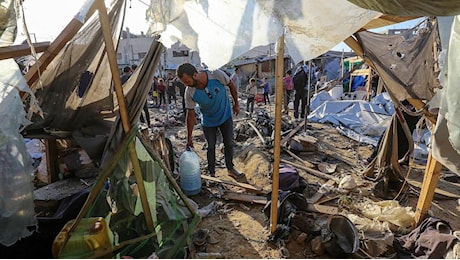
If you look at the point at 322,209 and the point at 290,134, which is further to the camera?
the point at 290,134

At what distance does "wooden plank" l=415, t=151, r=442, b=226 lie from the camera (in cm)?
322

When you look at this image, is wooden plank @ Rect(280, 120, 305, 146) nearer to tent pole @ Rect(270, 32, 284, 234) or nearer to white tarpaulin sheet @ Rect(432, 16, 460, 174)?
tent pole @ Rect(270, 32, 284, 234)

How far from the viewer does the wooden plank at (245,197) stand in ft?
14.2

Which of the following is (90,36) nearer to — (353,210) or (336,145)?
(353,210)

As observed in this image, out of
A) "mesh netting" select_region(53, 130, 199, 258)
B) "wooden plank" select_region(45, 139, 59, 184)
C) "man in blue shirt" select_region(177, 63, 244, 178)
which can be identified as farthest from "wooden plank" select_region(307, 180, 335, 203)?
"wooden plank" select_region(45, 139, 59, 184)

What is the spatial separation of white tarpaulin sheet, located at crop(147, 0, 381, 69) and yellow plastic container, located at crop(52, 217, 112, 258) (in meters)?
1.82

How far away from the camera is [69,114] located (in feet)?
13.6

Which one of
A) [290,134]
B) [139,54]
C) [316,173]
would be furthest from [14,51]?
[139,54]

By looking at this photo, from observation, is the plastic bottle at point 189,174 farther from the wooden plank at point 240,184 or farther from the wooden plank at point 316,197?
the wooden plank at point 316,197

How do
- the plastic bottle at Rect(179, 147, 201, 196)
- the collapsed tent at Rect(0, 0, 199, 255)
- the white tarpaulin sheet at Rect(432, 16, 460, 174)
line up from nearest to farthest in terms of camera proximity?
the white tarpaulin sheet at Rect(432, 16, 460, 174), the collapsed tent at Rect(0, 0, 199, 255), the plastic bottle at Rect(179, 147, 201, 196)

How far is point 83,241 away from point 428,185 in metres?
3.74

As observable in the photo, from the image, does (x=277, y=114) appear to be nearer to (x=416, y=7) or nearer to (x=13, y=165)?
(x=416, y=7)

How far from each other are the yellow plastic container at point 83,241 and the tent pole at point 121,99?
41 cm

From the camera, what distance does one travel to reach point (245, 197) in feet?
14.6
